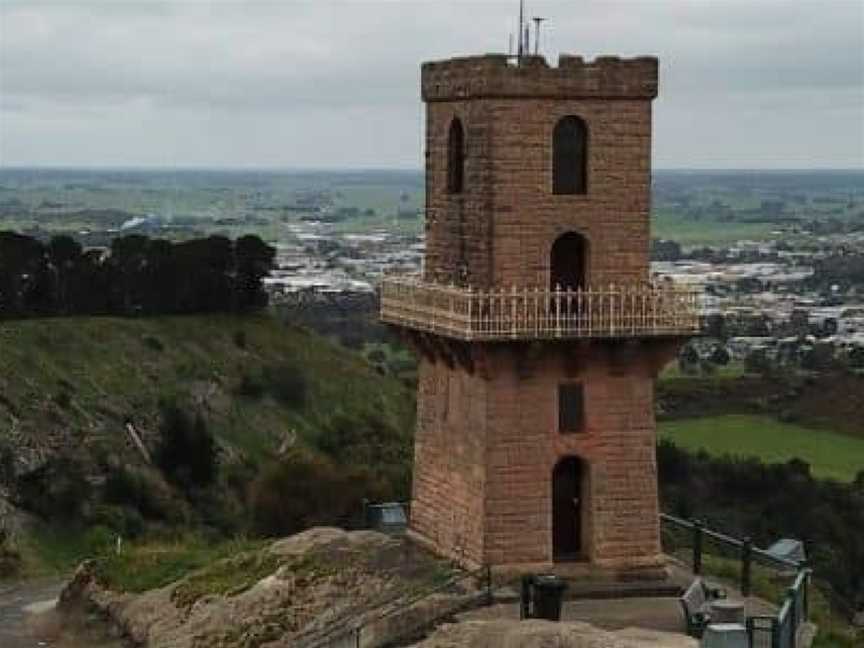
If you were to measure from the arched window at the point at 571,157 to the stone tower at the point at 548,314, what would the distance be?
0.02m

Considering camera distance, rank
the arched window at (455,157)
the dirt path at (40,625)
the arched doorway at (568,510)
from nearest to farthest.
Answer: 1. the arched doorway at (568,510)
2. the arched window at (455,157)
3. the dirt path at (40,625)

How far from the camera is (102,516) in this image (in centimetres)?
5216

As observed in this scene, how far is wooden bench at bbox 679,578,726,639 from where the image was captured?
77.6ft

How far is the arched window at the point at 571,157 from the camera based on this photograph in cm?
2644

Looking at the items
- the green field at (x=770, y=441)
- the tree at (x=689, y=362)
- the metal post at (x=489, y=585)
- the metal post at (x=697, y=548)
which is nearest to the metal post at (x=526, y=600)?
the metal post at (x=489, y=585)

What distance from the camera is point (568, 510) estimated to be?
2709 centimetres

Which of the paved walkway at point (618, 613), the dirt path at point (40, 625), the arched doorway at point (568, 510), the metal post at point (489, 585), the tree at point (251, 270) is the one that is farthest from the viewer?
the tree at point (251, 270)

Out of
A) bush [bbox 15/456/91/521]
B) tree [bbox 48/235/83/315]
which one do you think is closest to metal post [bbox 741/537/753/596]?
bush [bbox 15/456/91/521]

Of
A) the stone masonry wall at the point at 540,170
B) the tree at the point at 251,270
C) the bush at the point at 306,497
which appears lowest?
the bush at the point at 306,497

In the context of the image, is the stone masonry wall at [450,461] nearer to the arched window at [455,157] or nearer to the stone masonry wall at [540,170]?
the stone masonry wall at [540,170]

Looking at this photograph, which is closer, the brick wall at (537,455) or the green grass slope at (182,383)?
the brick wall at (537,455)

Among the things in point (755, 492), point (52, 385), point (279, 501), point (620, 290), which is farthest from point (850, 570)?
point (620, 290)

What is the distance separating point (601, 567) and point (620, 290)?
3.94 metres

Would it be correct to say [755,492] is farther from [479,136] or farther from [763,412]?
[479,136]
